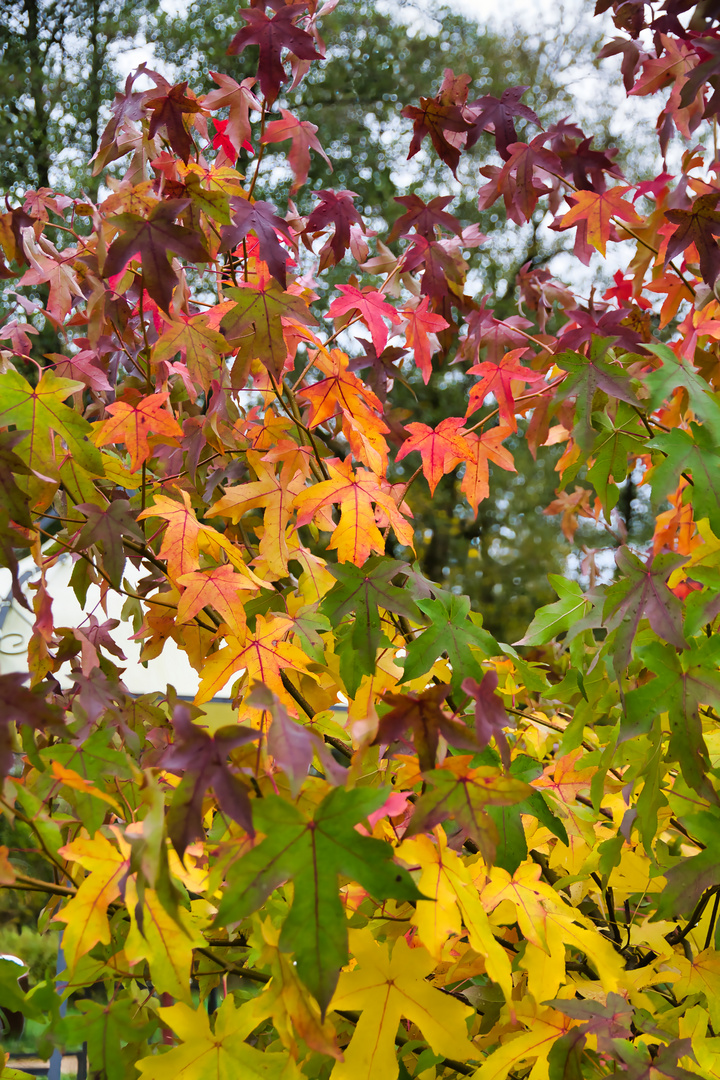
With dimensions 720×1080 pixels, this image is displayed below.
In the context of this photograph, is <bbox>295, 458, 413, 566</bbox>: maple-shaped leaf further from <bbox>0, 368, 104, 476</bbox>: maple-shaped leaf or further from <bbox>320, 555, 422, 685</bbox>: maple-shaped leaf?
<bbox>0, 368, 104, 476</bbox>: maple-shaped leaf

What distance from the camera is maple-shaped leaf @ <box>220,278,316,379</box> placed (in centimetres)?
94

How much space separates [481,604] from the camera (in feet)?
28.8

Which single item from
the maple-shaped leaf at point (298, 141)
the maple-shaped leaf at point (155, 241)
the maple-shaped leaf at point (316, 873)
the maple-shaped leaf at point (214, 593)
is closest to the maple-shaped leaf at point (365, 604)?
the maple-shaped leaf at point (214, 593)

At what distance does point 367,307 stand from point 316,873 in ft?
2.69

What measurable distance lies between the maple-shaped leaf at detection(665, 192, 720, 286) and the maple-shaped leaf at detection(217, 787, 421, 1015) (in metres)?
0.80

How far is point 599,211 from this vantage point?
Result: 3.88 ft

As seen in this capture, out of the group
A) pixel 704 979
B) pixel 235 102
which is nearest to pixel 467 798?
pixel 704 979

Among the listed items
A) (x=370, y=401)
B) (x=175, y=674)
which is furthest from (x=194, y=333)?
(x=175, y=674)

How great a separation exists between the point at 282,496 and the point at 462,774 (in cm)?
51

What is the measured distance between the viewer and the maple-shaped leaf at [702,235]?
995 millimetres

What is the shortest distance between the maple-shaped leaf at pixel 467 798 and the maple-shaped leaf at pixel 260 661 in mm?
284

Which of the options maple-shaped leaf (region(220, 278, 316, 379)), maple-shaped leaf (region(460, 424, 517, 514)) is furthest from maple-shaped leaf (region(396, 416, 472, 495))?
maple-shaped leaf (region(220, 278, 316, 379))

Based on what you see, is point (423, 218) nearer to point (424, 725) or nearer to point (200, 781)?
point (424, 725)

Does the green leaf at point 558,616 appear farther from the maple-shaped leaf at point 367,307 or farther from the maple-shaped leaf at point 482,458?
the maple-shaped leaf at point 367,307
